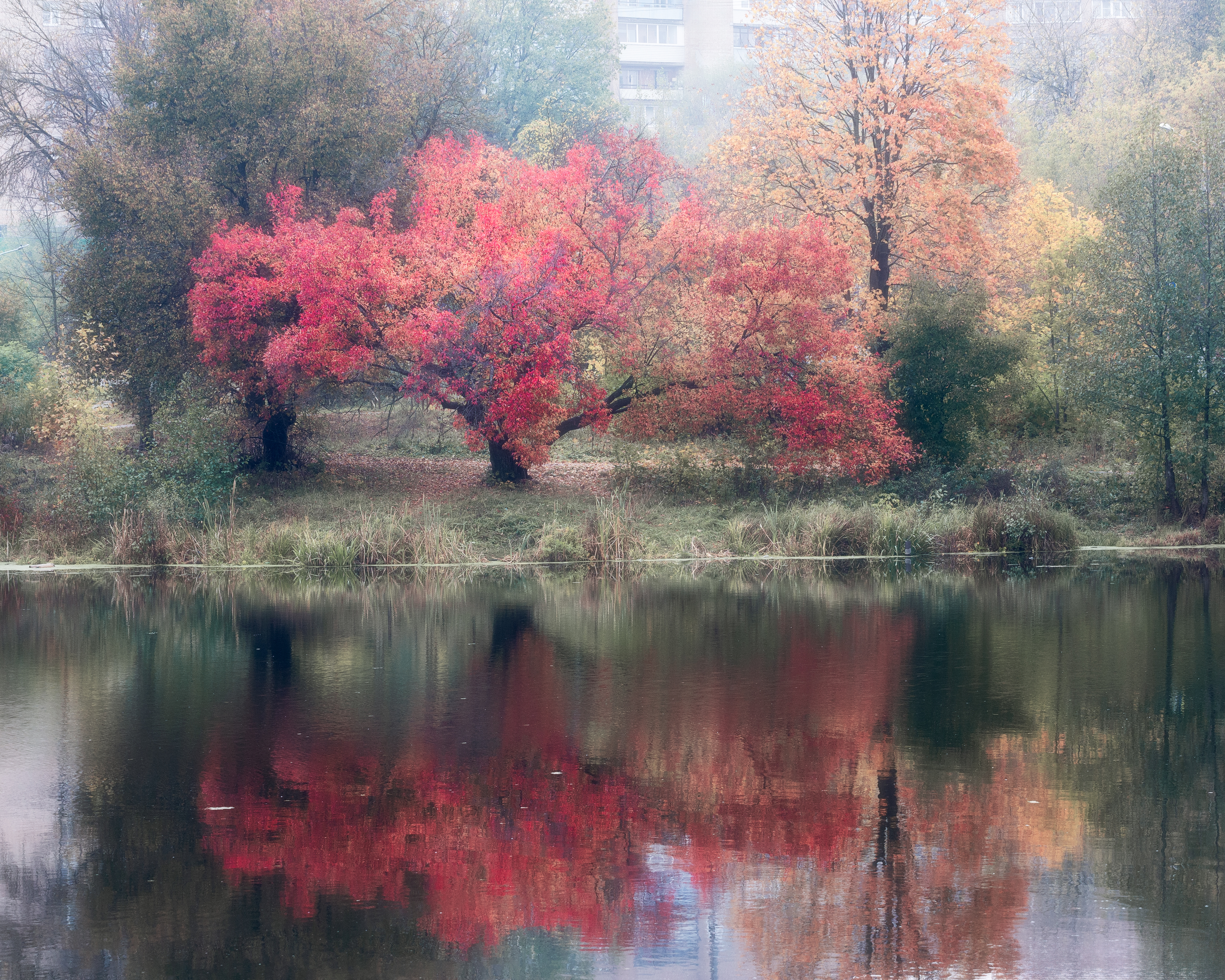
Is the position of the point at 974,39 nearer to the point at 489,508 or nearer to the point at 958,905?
the point at 489,508

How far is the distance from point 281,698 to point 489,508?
17.1 metres

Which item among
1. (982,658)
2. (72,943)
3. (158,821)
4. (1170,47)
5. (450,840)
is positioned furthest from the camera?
(1170,47)

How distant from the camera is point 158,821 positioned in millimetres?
7523

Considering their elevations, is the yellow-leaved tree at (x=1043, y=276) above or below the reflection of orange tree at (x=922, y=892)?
above

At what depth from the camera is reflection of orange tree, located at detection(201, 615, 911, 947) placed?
6219 millimetres

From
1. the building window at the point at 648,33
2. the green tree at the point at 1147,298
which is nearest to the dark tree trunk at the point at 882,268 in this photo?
the green tree at the point at 1147,298

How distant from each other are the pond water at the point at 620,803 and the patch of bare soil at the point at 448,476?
14.7 m

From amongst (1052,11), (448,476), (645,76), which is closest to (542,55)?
(1052,11)

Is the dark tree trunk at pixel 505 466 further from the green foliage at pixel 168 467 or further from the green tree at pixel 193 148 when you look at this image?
the green tree at pixel 193 148

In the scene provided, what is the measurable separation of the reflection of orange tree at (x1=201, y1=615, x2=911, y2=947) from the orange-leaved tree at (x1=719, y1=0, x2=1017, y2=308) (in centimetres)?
2295

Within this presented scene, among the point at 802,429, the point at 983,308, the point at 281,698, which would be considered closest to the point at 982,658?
the point at 281,698

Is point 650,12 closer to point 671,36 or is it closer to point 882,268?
point 671,36

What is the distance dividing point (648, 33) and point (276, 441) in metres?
72.7

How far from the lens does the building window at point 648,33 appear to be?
95500 millimetres
